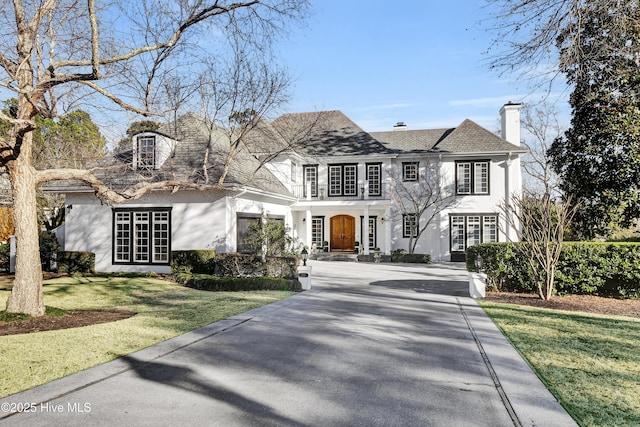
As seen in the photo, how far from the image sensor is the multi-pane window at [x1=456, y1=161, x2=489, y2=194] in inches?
1091

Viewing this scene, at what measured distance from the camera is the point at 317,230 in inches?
1184

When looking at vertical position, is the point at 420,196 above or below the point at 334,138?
below

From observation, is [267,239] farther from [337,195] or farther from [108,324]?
[337,195]

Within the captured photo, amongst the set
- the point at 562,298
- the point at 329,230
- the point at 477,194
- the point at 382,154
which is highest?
the point at 382,154

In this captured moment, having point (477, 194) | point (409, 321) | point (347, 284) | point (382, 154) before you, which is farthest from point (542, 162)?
point (409, 321)

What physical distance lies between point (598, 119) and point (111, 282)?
16.8m

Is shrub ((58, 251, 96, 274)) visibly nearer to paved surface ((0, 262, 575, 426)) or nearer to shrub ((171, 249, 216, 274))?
shrub ((171, 249, 216, 274))

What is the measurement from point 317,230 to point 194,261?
524 inches

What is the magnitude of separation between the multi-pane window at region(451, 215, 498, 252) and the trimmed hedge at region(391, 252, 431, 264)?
8.64 ft

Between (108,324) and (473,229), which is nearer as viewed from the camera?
(108,324)

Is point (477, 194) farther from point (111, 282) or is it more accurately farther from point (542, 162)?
point (111, 282)

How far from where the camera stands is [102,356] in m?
6.73

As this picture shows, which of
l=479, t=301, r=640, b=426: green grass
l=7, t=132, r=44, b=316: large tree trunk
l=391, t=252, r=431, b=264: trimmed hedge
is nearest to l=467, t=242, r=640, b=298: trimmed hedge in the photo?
l=479, t=301, r=640, b=426: green grass

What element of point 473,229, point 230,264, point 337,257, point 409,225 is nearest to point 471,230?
point 473,229
